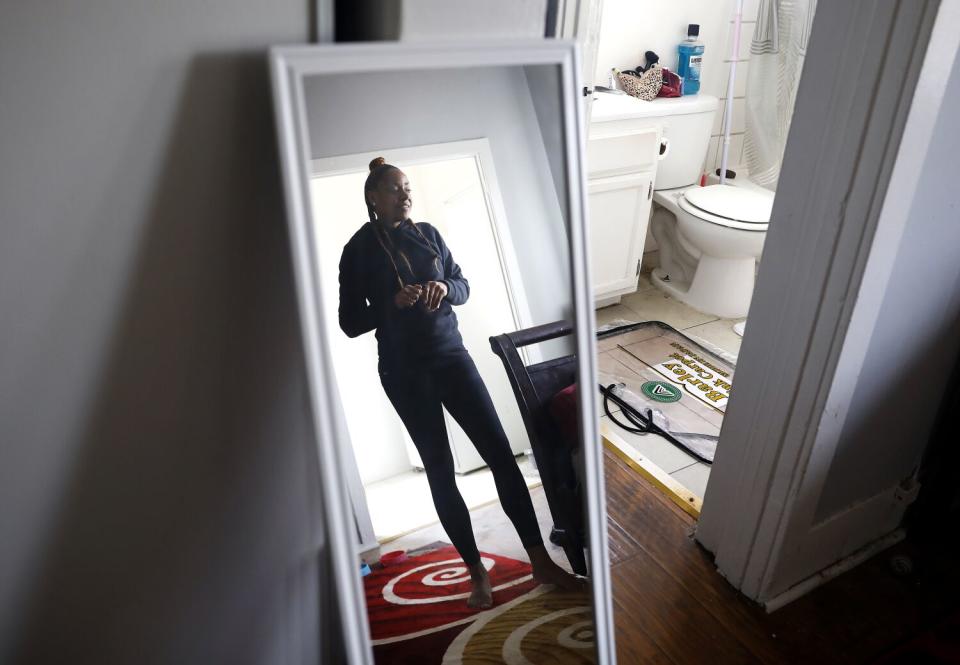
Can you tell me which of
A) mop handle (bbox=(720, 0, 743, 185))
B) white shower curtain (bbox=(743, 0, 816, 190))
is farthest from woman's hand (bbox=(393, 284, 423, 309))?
mop handle (bbox=(720, 0, 743, 185))

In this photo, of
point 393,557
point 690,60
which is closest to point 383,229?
point 393,557

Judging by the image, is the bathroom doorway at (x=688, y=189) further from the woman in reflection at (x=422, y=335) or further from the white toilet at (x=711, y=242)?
the woman in reflection at (x=422, y=335)

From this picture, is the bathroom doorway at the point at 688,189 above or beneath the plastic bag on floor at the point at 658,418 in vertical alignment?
above

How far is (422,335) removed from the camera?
75 cm

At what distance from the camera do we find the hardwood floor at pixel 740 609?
1.25 m

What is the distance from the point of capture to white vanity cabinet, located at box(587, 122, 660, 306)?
2146mm

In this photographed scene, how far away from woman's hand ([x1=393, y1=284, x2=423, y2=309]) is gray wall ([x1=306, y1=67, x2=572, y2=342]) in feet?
0.30

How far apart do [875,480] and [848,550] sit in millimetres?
180

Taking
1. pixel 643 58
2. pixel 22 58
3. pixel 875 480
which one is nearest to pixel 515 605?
pixel 22 58

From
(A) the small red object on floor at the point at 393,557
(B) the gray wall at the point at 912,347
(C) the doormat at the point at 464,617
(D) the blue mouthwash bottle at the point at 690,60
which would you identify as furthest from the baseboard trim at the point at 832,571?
(D) the blue mouthwash bottle at the point at 690,60

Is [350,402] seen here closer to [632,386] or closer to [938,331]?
[938,331]

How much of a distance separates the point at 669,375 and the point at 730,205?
0.69 meters

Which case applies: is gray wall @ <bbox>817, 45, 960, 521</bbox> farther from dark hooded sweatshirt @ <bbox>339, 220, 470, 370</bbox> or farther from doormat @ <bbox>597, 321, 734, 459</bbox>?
dark hooded sweatshirt @ <bbox>339, 220, 470, 370</bbox>

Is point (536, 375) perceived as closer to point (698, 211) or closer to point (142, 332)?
Result: point (142, 332)
